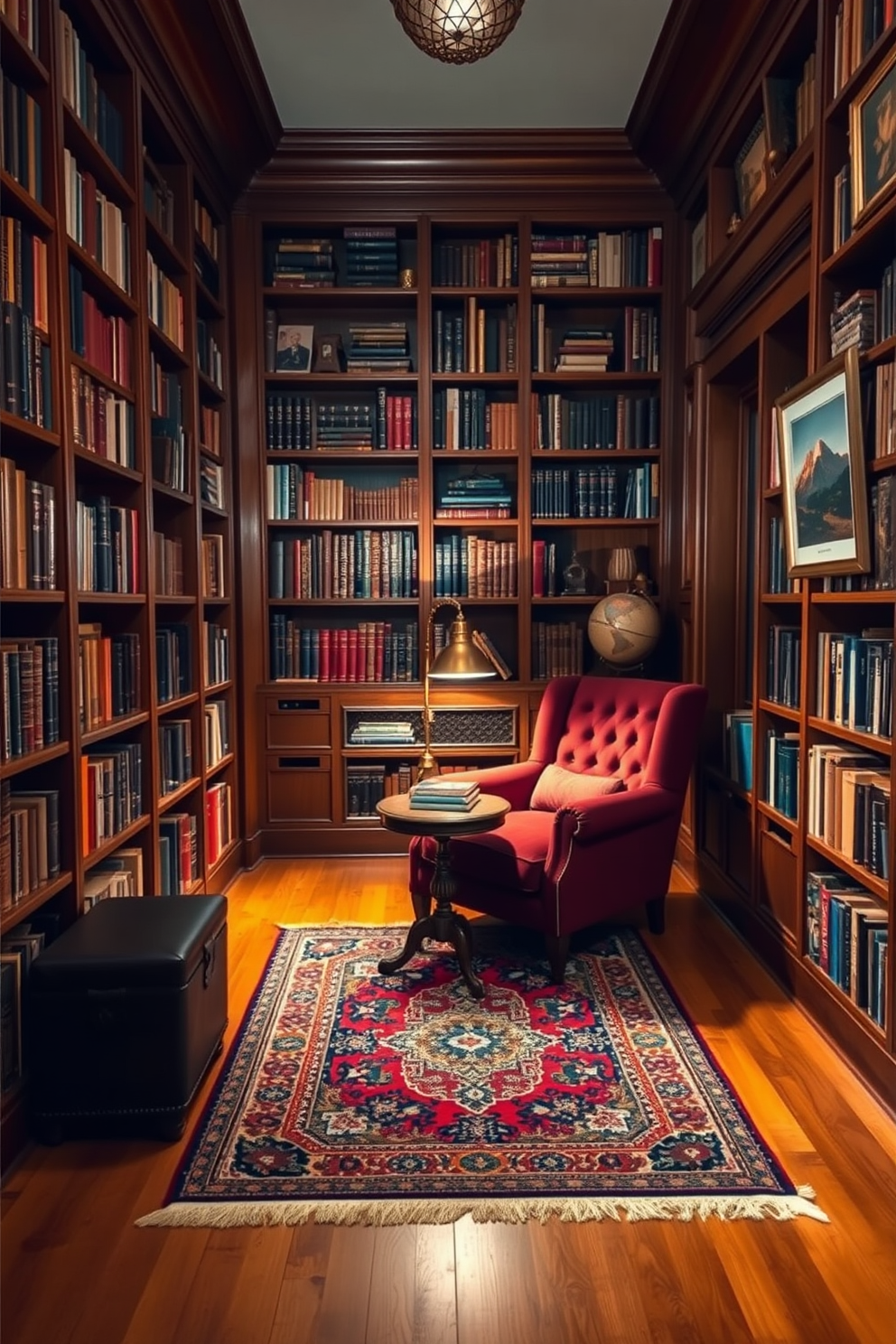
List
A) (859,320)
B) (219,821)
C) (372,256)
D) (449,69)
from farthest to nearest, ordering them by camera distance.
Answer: (372,256)
(219,821)
(449,69)
(859,320)

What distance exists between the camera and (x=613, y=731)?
12.1 feet

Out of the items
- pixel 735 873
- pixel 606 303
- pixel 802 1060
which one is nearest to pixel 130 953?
pixel 802 1060

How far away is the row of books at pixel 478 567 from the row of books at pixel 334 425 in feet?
1.79

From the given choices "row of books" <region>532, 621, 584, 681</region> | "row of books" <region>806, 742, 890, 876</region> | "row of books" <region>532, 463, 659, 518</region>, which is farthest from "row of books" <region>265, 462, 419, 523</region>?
"row of books" <region>806, 742, 890, 876</region>

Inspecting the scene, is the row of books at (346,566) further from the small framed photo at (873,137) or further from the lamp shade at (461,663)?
the small framed photo at (873,137)

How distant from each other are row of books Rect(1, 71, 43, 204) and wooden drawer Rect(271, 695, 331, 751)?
8.29ft

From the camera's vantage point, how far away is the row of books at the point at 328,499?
441 cm

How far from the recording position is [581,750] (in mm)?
3752

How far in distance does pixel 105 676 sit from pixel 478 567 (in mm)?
2129

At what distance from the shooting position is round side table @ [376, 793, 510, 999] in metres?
2.88

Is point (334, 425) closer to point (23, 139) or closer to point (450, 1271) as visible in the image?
point (23, 139)

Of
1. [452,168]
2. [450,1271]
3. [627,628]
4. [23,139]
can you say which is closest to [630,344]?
[452,168]

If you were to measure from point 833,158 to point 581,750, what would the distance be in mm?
2212

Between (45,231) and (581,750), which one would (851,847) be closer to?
(581,750)
